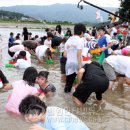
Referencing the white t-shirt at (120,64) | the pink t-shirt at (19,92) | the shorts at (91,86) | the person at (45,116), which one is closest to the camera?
the person at (45,116)

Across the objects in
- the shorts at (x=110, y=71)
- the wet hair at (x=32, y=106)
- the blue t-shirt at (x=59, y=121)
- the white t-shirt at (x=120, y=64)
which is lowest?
the shorts at (x=110, y=71)

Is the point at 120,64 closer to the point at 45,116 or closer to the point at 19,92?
the point at 19,92

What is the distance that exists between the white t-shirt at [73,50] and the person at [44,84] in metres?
0.70

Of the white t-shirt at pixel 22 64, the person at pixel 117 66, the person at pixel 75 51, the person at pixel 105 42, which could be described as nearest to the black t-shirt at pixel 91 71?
the person at pixel 117 66

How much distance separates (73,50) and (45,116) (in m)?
4.32

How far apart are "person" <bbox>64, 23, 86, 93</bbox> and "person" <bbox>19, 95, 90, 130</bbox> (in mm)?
3976

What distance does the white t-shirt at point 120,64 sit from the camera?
24.2ft

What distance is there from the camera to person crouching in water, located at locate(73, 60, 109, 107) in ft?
21.8

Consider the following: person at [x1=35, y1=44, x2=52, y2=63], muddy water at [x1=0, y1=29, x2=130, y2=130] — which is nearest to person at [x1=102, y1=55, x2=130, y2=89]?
A: muddy water at [x1=0, y1=29, x2=130, y2=130]

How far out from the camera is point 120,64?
7.76 meters

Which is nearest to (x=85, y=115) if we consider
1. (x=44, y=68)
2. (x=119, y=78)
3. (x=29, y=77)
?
(x=29, y=77)

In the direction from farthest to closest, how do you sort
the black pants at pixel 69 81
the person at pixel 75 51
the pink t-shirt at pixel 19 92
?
1. the black pants at pixel 69 81
2. the person at pixel 75 51
3. the pink t-shirt at pixel 19 92

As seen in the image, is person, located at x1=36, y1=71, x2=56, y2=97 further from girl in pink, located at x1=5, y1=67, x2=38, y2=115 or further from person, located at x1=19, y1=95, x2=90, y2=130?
person, located at x1=19, y1=95, x2=90, y2=130

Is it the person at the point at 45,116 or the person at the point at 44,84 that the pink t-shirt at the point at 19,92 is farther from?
the person at the point at 45,116
